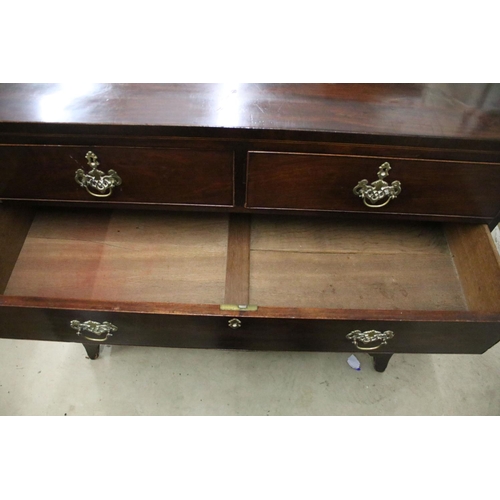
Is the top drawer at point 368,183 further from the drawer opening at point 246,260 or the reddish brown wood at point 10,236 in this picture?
the reddish brown wood at point 10,236

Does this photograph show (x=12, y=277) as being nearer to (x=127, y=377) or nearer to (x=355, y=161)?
(x=127, y=377)

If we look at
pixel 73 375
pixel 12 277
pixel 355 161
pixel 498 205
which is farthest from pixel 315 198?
pixel 73 375

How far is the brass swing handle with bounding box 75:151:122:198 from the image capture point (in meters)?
0.72

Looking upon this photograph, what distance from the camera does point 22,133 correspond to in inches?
26.2

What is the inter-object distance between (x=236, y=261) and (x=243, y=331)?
18cm

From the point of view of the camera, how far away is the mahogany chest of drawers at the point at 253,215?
25.8 inches

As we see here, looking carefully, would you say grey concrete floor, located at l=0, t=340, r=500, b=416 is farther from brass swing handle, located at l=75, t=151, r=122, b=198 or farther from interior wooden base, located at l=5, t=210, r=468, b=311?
brass swing handle, located at l=75, t=151, r=122, b=198

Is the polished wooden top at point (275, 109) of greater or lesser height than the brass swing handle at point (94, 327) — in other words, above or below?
above

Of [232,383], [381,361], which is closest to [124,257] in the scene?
[232,383]

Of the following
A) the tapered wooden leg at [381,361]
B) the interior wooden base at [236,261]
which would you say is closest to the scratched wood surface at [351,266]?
the interior wooden base at [236,261]

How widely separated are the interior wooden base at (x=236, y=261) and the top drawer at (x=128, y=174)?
0.12 metres

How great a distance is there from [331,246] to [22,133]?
25.5 inches

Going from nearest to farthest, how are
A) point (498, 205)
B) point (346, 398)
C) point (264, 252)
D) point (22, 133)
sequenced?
point (22, 133), point (498, 205), point (264, 252), point (346, 398)

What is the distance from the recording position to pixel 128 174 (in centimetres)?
73
